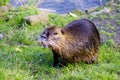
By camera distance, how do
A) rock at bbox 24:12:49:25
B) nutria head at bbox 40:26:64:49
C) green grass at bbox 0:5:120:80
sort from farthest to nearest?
rock at bbox 24:12:49:25
nutria head at bbox 40:26:64:49
green grass at bbox 0:5:120:80

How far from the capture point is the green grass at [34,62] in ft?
15.3

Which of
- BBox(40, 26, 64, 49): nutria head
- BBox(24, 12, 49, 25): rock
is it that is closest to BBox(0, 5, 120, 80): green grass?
BBox(24, 12, 49, 25): rock

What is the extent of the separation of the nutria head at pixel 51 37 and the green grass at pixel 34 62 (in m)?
0.44

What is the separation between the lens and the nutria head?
4.78 meters

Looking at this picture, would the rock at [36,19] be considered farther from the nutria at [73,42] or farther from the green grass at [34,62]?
the nutria at [73,42]

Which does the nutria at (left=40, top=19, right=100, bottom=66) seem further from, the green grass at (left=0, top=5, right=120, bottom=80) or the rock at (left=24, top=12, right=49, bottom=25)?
the rock at (left=24, top=12, right=49, bottom=25)

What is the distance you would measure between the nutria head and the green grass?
17.5 inches

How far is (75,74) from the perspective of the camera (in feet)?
15.3

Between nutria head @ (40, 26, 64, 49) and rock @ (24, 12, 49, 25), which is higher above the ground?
nutria head @ (40, 26, 64, 49)

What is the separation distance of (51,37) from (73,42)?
445 millimetres

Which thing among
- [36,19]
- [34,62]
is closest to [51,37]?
[34,62]

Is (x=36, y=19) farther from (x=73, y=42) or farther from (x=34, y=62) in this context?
(x=73, y=42)

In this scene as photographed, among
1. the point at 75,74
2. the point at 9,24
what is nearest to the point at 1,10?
the point at 9,24

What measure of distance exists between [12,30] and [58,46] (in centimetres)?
198
